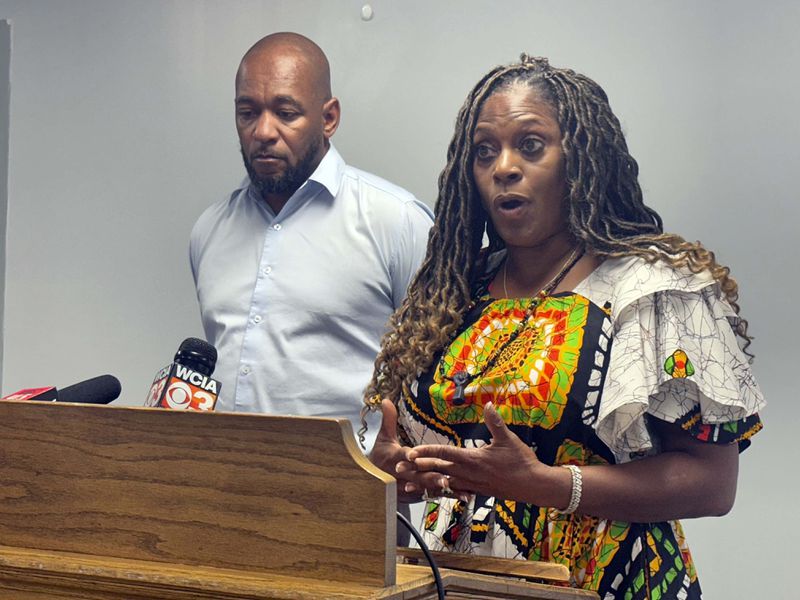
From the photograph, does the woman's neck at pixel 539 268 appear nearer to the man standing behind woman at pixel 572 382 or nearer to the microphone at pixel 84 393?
the man standing behind woman at pixel 572 382

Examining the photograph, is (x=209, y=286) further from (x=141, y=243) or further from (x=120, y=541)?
(x=120, y=541)

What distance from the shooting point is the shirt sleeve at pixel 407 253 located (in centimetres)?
246

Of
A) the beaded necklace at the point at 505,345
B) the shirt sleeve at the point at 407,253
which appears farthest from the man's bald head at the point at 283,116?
the beaded necklace at the point at 505,345

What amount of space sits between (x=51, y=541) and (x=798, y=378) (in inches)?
66.6

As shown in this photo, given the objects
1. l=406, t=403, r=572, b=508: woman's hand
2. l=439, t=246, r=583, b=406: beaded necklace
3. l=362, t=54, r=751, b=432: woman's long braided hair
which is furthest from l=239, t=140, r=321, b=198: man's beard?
l=406, t=403, r=572, b=508: woman's hand

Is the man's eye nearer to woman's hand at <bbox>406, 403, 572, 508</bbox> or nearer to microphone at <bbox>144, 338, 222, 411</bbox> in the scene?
woman's hand at <bbox>406, 403, 572, 508</bbox>

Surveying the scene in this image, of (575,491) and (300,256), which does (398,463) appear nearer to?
(575,491)

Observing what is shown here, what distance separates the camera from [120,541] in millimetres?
1037

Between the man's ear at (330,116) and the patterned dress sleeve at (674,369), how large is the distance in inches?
53.1

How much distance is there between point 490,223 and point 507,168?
0.14 m

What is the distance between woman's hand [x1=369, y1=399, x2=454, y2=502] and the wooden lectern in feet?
1.03

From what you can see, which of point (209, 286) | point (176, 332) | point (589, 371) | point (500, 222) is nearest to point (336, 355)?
point (209, 286)

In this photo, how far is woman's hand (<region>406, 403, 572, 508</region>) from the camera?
4.33ft

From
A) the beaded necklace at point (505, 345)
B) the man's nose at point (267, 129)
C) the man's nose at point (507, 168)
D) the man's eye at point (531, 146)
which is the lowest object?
the beaded necklace at point (505, 345)
